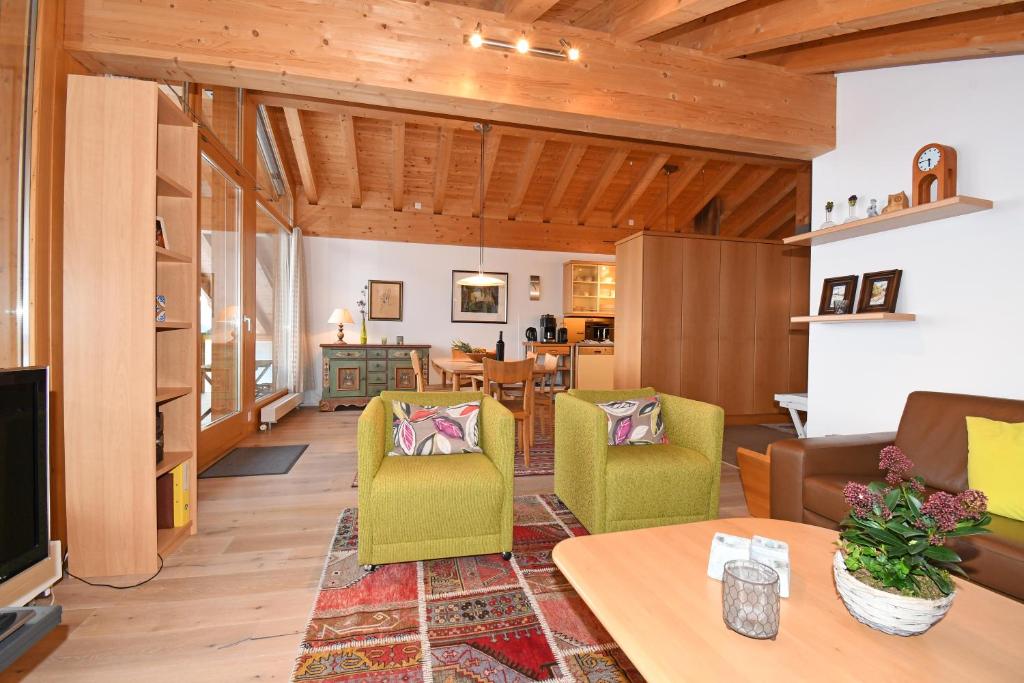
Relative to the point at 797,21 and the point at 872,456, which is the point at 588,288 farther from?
the point at 872,456

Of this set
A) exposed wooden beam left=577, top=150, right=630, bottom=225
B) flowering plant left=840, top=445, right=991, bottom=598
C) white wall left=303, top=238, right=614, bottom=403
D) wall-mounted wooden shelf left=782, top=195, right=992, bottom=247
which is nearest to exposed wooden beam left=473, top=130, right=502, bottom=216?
white wall left=303, top=238, right=614, bottom=403

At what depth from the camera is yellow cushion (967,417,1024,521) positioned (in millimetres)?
1765

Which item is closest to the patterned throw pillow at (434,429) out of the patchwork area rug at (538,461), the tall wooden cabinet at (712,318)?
the patchwork area rug at (538,461)

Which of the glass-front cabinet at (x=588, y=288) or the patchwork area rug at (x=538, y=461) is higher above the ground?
the glass-front cabinet at (x=588, y=288)

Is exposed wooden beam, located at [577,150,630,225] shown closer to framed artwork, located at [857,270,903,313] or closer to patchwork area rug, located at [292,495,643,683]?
framed artwork, located at [857,270,903,313]

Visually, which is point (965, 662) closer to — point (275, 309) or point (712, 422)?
point (712, 422)

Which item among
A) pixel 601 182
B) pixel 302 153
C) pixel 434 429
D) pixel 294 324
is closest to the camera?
pixel 434 429

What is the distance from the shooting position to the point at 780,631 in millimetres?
1098

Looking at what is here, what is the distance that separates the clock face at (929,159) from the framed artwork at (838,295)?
2.33 ft

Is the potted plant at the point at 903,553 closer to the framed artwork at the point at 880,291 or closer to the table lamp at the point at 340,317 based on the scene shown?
the framed artwork at the point at 880,291

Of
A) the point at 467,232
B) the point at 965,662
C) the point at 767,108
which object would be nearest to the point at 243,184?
the point at 467,232

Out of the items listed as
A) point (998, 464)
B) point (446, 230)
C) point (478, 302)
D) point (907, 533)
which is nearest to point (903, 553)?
point (907, 533)

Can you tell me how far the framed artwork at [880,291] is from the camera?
8.98 feet

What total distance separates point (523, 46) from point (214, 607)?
10.4 feet
